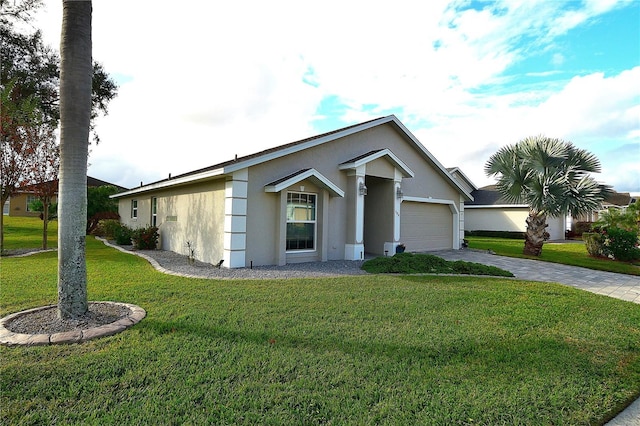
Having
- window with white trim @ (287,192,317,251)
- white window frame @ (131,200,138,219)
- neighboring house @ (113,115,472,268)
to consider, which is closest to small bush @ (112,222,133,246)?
neighboring house @ (113,115,472,268)

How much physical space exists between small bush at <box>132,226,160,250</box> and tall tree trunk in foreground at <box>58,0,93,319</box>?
10944mm

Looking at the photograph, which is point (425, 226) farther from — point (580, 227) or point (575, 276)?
point (580, 227)

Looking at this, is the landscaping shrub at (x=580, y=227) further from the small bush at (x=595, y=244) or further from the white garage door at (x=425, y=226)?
the white garage door at (x=425, y=226)

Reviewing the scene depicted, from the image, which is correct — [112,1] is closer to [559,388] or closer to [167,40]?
[167,40]

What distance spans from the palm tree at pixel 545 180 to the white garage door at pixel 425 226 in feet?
10.2

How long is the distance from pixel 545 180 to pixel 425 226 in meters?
5.56

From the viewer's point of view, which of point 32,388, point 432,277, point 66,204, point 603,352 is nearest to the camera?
point 32,388

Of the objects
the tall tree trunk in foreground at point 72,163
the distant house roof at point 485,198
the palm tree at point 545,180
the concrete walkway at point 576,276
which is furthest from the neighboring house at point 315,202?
the distant house roof at point 485,198

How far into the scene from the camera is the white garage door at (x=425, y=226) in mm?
15930

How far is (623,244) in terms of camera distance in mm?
14891

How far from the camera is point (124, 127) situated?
53.6ft

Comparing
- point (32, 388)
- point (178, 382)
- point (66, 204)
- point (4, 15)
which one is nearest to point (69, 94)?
point (66, 204)

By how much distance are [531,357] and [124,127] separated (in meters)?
18.4

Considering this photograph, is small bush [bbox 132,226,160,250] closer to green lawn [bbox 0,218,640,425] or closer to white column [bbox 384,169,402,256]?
green lawn [bbox 0,218,640,425]
